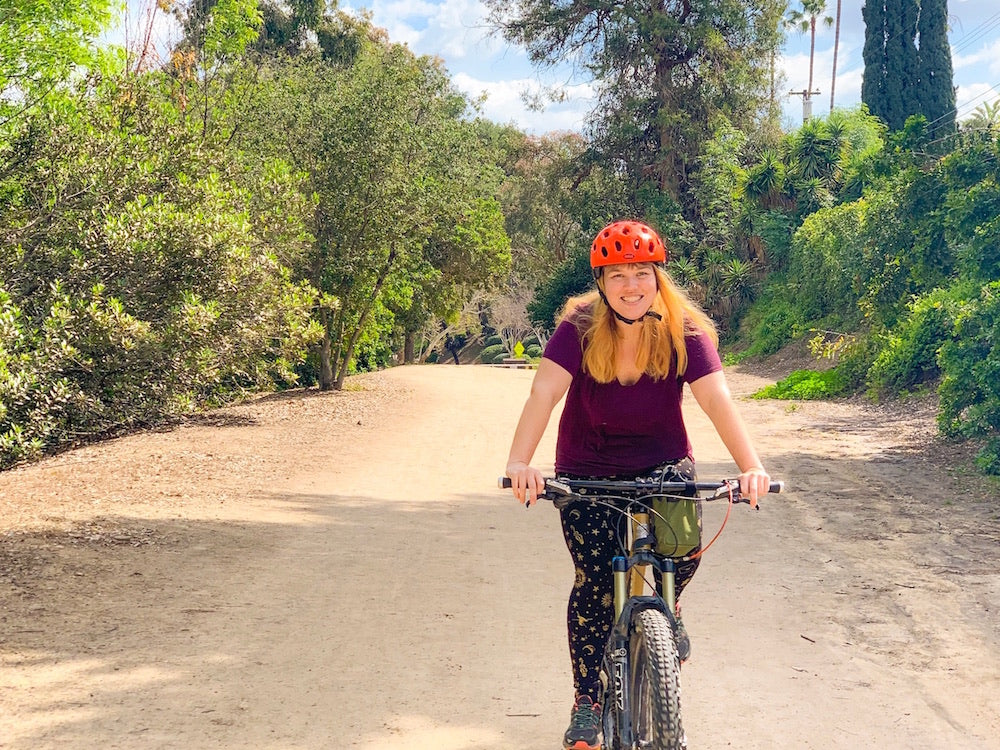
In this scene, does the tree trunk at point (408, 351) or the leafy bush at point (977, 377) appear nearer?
the leafy bush at point (977, 377)

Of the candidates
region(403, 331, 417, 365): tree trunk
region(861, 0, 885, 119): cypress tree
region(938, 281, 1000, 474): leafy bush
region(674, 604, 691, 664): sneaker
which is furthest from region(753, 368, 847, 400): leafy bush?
region(403, 331, 417, 365): tree trunk

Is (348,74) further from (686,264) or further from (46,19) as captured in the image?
(686,264)

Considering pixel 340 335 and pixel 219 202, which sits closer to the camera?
pixel 219 202

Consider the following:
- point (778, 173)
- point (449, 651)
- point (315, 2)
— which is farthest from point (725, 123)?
point (449, 651)

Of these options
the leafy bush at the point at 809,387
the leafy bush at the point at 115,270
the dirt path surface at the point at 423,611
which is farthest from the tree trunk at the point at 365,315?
the dirt path surface at the point at 423,611

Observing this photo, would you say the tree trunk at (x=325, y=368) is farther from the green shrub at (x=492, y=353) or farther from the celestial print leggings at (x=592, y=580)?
the green shrub at (x=492, y=353)

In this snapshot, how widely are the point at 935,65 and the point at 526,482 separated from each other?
109 ft

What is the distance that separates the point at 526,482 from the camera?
Result: 11.0 ft

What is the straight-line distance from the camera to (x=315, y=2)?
126ft

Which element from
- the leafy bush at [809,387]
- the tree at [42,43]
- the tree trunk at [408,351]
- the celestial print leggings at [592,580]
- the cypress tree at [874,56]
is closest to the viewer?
the celestial print leggings at [592,580]

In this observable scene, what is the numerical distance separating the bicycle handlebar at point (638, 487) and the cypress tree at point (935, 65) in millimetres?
31632

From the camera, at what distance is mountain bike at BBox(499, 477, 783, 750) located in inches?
121

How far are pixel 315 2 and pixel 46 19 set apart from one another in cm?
3103

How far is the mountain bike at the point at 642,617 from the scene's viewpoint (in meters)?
3.07
